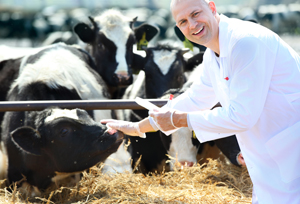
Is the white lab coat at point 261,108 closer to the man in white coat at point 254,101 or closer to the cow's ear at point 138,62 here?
the man in white coat at point 254,101

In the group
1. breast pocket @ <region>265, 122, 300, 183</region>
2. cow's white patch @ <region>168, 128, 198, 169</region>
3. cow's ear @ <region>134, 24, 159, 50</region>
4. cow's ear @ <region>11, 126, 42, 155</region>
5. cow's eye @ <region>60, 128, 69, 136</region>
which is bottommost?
cow's white patch @ <region>168, 128, 198, 169</region>

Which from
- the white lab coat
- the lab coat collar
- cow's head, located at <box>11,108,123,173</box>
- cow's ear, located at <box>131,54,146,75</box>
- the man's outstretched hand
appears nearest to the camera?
the white lab coat

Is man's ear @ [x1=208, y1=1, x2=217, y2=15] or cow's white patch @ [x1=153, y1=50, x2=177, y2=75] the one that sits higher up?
man's ear @ [x1=208, y1=1, x2=217, y2=15]

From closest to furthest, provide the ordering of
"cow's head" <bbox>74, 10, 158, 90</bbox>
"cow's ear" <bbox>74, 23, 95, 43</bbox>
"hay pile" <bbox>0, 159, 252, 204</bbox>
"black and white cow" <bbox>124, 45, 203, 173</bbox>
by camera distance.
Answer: "hay pile" <bbox>0, 159, 252, 204</bbox> < "black and white cow" <bbox>124, 45, 203, 173</bbox> < "cow's head" <bbox>74, 10, 158, 90</bbox> < "cow's ear" <bbox>74, 23, 95, 43</bbox>

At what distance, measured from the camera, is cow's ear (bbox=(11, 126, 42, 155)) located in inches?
124

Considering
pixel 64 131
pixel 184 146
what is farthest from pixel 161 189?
pixel 64 131

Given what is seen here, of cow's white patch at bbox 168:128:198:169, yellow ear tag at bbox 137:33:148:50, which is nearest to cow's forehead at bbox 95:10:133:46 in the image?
yellow ear tag at bbox 137:33:148:50

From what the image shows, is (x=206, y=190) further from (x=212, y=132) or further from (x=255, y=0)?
(x=255, y=0)

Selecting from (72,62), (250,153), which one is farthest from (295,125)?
(72,62)

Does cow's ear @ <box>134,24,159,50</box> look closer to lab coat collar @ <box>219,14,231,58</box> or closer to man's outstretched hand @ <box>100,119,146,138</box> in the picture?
man's outstretched hand @ <box>100,119,146,138</box>

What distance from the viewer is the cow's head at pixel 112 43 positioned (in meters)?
5.07

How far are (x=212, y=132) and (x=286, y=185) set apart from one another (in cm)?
44

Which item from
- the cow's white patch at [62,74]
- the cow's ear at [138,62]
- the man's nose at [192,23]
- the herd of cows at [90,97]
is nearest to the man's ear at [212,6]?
the man's nose at [192,23]

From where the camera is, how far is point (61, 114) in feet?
10.4
